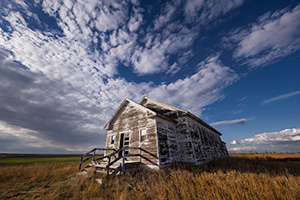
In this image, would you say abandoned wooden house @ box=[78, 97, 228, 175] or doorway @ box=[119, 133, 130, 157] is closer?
abandoned wooden house @ box=[78, 97, 228, 175]

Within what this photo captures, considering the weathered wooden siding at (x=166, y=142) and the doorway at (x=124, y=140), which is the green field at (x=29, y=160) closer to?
the doorway at (x=124, y=140)

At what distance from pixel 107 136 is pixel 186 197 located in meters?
11.6

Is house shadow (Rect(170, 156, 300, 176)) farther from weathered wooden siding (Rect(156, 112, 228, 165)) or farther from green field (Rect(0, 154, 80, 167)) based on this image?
green field (Rect(0, 154, 80, 167))

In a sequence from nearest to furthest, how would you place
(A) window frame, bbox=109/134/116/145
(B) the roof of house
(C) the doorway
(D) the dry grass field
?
(D) the dry grass field → (C) the doorway → (B) the roof of house → (A) window frame, bbox=109/134/116/145

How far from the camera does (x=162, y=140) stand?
987 cm

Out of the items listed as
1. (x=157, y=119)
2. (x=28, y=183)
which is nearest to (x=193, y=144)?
(x=157, y=119)

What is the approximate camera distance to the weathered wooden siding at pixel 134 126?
988 cm

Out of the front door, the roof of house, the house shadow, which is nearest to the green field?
the roof of house

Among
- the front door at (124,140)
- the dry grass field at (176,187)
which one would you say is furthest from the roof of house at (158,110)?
the dry grass field at (176,187)

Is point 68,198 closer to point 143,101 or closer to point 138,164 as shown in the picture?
point 138,164

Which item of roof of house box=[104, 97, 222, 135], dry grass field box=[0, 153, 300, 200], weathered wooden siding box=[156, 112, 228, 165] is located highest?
roof of house box=[104, 97, 222, 135]

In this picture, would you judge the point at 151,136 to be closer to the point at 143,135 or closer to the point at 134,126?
the point at 143,135

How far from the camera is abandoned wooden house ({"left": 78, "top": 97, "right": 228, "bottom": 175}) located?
936cm

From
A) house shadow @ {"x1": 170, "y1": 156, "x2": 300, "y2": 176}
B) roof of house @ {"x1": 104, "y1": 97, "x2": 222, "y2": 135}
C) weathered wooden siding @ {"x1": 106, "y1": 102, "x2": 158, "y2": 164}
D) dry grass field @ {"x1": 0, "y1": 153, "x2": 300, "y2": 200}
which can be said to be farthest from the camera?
roof of house @ {"x1": 104, "y1": 97, "x2": 222, "y2": 135}
